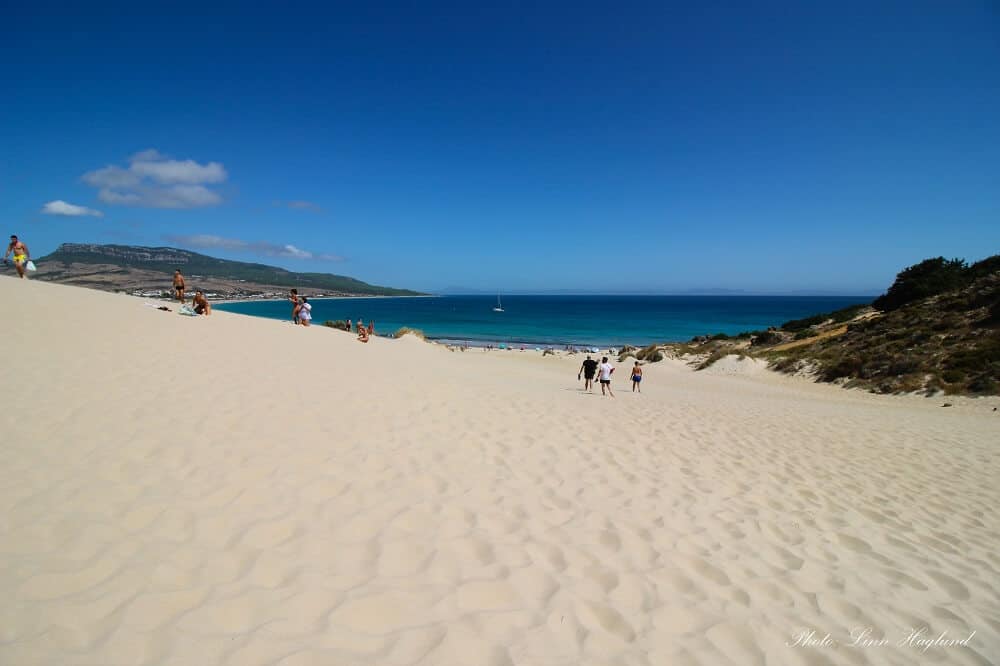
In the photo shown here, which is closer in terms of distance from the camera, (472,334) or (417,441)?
(417,441)

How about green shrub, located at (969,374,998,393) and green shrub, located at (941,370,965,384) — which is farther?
green shrub, located at (941,370,965,384)

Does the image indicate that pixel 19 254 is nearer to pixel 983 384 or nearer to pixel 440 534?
pixel 440 534

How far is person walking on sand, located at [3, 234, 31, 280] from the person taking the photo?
13.3 m

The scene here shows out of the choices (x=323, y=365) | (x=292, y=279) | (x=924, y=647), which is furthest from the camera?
(x=292, y=279)

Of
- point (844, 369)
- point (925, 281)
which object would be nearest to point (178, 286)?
point (844, 369)

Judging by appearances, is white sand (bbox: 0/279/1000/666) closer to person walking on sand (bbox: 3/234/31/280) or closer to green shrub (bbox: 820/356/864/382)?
person walking on sand (bbox: 3/234/31/280)

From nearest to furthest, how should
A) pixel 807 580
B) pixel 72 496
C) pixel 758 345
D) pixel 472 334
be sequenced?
1. pixel 807 580
2. pixel 72 496
3. pixel 758 345
4. pixel 472 334

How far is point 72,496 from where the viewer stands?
3.77m

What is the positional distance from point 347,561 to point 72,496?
2746mm

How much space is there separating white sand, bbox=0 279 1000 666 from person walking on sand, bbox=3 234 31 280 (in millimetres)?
8773

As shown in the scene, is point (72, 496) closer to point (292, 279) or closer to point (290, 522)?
point (290, 522)

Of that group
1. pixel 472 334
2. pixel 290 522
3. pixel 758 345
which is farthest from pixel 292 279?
pixel 290 522

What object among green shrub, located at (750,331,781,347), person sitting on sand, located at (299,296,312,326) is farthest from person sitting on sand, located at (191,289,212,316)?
green shrub, located at (750,331,781,347)

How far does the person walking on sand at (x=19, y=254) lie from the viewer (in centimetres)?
1330
